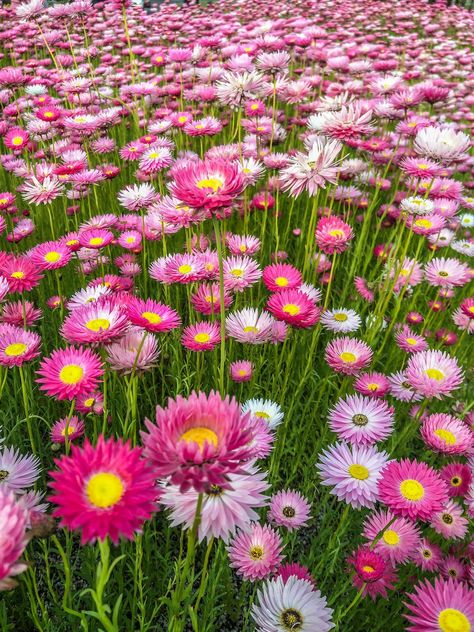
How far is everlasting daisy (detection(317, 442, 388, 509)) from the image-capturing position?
126 centimetres

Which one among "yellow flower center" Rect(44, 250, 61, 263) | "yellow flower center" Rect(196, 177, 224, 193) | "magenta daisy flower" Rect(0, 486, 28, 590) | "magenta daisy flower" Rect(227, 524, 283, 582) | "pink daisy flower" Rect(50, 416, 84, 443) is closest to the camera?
"magenta daisy flower" Rect(0, 486, 28, 590)

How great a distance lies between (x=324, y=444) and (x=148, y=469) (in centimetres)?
131

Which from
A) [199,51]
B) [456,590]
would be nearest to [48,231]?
[199,51]

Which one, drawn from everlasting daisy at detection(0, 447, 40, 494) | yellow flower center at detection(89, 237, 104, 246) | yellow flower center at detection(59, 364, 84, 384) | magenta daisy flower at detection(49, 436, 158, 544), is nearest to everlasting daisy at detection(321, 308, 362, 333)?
yellow flower center at detection(89, 237, 104, 246)

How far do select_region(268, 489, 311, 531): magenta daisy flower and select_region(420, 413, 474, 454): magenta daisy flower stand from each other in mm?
399

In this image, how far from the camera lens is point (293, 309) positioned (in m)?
1.46

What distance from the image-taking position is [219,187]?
1.02 metres

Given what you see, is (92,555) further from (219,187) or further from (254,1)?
(254,1)

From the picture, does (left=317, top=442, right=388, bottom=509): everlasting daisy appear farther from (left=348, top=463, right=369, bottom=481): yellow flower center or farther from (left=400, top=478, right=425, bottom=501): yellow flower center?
(left=400, top=478, right=425, bottom=501): yellow flower center

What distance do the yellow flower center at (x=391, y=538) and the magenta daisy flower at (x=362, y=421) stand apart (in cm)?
24

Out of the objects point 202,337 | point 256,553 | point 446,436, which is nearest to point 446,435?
point 446,436

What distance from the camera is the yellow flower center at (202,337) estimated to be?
1.53 meters

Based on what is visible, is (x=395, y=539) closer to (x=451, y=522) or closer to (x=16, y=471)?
(x=451, y=522)

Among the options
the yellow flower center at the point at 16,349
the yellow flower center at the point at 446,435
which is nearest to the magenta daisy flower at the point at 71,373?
the yellow flower center at the point at 16,349
